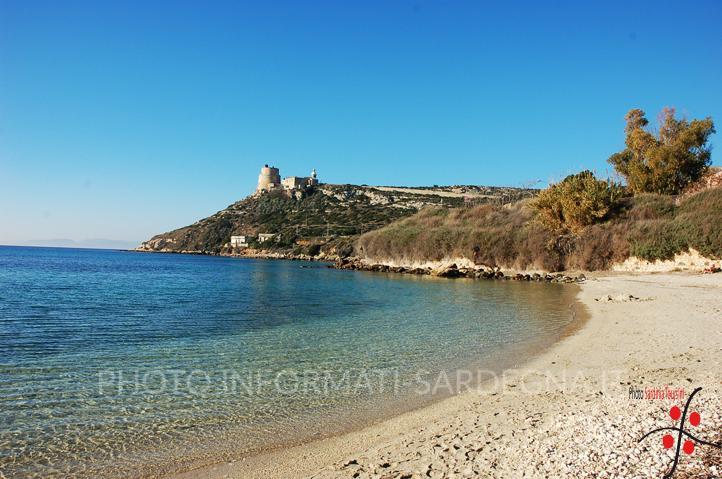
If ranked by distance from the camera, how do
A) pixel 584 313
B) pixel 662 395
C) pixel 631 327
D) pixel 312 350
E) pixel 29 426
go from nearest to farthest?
pixel 29 426 → pixel 662 395 → pixel 312 350 → pixel 631 327 → pixel 584 313

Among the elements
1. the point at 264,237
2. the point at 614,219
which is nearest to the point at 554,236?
the point at 614,219

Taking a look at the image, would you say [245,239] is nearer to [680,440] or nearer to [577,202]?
[577,202]

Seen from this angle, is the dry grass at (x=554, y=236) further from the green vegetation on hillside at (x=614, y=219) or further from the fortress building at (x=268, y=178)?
the fortress building at (x=268, y=178)

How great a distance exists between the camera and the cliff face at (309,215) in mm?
106250

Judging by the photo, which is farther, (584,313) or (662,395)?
(584,313)

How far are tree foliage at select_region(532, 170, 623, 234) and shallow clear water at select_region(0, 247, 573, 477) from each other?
23.8m

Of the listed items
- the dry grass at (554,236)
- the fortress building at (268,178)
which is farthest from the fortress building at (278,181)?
the dry grass at (554,236)

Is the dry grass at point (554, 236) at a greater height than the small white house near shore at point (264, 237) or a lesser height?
lesser

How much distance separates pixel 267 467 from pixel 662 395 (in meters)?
5.47

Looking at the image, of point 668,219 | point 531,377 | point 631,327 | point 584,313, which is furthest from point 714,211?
point 531,377

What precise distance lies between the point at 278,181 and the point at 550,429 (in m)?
155

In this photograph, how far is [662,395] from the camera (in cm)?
669

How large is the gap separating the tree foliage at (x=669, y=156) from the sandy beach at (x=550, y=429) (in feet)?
132

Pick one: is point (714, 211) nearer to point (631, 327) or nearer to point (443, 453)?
point (631, 327)
